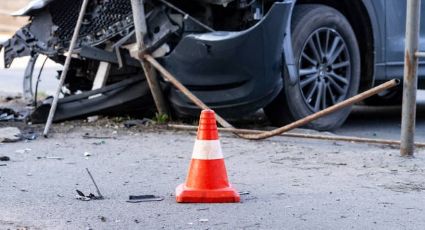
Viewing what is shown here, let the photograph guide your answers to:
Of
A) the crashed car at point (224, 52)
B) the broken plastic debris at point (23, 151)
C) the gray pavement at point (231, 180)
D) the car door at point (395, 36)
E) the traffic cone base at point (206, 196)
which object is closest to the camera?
the gray pavement at point (231, 180)

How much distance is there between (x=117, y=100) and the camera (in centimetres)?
820

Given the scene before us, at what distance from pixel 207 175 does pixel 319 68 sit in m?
3.30

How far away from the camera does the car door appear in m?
8.67

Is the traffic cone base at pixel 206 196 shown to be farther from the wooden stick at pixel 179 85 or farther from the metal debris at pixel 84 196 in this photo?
the wooden stick at pixel 179 85

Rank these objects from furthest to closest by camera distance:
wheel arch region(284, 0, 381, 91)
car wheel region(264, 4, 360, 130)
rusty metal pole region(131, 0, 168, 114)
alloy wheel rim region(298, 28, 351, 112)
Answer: wheel arch region(284, 0, 381, 91) < alloy wheel rim region(298, 28, 351, 112) < car wheel region(264, 4, 360, 130) < rusty metal pole region(131, 0, 168, 114)

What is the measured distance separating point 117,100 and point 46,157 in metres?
1.59

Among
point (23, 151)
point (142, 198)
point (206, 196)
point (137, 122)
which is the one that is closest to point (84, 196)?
point (142, 198)

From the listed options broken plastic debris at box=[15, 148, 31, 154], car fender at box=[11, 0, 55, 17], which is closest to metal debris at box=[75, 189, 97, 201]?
broken plastic debris at box=[15, 148, 31, 154]

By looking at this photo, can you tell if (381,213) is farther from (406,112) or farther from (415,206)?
(406,112)

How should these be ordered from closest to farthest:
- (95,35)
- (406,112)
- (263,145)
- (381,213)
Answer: (381,213), (406,112), (263,145), (95,35)

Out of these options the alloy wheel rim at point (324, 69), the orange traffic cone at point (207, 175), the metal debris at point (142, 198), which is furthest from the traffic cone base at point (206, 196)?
the alloy wheel rim at point (324, 69)

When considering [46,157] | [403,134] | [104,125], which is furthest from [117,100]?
[403,134]

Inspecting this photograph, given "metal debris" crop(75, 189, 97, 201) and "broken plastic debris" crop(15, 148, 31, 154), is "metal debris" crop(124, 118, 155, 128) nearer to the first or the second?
Answer: "broken plastic debris" crop(15, 148, 31, 154)

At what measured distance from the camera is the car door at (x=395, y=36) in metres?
8.67
